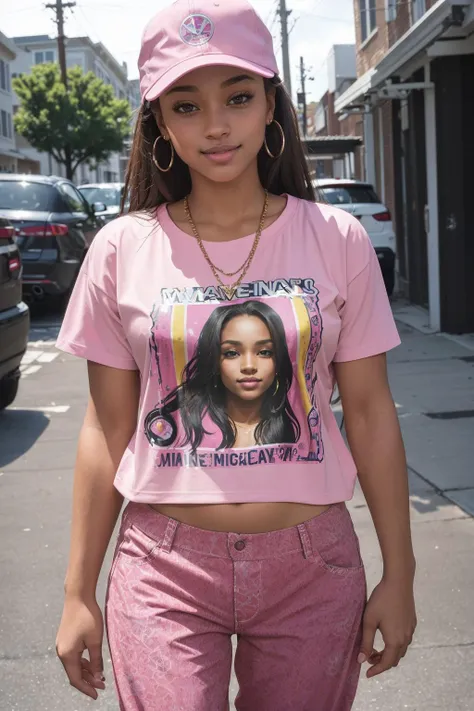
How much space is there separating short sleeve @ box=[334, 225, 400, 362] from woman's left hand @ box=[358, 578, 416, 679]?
456 mm

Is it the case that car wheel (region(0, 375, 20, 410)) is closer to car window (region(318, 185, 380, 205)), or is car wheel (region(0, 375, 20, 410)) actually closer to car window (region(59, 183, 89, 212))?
car window (region(59, 183, 89, 212))

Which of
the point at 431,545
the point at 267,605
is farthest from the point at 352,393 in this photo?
the point at 431,545

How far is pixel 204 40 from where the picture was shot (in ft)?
6.45

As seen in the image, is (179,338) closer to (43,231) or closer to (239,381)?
(239,381)

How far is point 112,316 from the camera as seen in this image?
2031 millimetres

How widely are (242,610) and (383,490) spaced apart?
0.37 m

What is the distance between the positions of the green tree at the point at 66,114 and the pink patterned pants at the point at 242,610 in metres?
50.7

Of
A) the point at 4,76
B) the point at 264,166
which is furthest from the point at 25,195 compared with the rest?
the point at 4,76

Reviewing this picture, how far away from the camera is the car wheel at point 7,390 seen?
25.0ft

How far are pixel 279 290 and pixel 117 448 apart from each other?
0.46 m

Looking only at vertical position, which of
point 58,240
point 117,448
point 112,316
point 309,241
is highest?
point 58,240

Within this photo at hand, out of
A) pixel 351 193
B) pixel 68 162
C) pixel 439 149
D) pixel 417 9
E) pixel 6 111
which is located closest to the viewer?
pixel 439 149

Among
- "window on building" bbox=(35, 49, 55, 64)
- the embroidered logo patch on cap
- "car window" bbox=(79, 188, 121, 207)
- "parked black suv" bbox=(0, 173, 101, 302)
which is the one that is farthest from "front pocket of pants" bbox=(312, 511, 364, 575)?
"window on building" bbox=(35, 49, 55, 64)

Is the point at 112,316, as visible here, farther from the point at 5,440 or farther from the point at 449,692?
the point at 5,440
